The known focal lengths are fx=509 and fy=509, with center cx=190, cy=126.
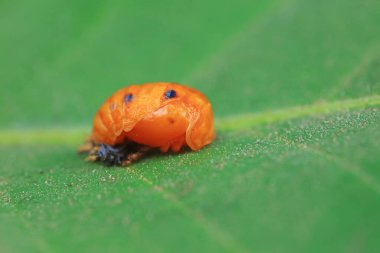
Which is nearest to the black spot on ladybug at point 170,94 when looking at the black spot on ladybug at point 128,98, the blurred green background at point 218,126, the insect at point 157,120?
the insect at point 157,120

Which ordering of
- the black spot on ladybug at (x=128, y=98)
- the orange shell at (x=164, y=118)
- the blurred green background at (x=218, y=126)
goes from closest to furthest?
the blurred green background at (x=218, y=126) < the orange shell at (x=164, y=118) < the black spot on ladybug at (x=128, y=98)

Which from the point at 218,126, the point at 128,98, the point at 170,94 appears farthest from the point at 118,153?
the point at 218,126

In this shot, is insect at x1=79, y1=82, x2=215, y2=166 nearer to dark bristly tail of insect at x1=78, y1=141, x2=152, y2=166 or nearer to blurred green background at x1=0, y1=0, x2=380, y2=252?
dark bristly tail of insect at x1=78, y1=141, x2=152, y2=166

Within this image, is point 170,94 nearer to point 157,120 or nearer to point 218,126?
point 157,120

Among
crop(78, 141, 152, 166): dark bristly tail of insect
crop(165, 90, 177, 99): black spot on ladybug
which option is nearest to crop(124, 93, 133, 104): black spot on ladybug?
crop(165, 90, 177, 99): black spot on ladybug

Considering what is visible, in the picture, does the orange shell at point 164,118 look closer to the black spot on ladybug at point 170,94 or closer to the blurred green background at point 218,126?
the black spot on ladybug at point 170,94

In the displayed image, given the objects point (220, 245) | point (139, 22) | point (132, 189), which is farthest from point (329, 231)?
point (139, 22)
